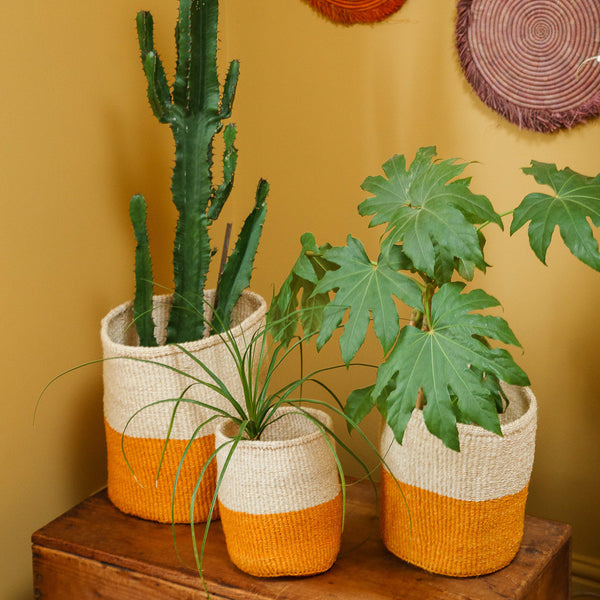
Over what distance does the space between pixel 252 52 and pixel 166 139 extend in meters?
0.31

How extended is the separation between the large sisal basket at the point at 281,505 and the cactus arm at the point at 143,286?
0.29 meters

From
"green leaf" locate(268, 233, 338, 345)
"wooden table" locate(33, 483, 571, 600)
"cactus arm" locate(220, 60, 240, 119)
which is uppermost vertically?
"cactus arm" locate(220, 60, 240, 119)

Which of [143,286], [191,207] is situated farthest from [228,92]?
[143,286]

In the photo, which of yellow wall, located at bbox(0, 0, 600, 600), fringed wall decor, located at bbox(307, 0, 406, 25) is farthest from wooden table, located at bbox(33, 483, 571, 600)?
fringed wall decor, located at bbox(307, 0, 406, 25)

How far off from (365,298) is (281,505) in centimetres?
34

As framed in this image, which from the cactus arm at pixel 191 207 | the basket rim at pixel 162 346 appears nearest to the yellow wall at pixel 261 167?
the basket rim at pixel 162 346

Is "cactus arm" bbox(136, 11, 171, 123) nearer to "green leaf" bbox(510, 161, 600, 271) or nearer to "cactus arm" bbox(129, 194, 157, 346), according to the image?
"cactus arm" bbox(129, 194, 157, 346)

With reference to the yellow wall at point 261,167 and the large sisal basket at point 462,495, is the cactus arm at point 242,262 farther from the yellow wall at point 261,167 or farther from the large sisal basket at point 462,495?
the large sisal basket at point 462,495

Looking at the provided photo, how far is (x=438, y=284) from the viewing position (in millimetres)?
1079

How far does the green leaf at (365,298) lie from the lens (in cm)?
103

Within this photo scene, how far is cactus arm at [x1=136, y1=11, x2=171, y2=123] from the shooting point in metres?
1.26

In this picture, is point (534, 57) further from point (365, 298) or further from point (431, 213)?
point (365, 298)

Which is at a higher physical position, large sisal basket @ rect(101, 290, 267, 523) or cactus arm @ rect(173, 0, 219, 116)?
cactus arm @ rect(173, 0, 219, 116)

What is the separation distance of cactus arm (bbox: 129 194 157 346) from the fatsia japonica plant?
398 mm
